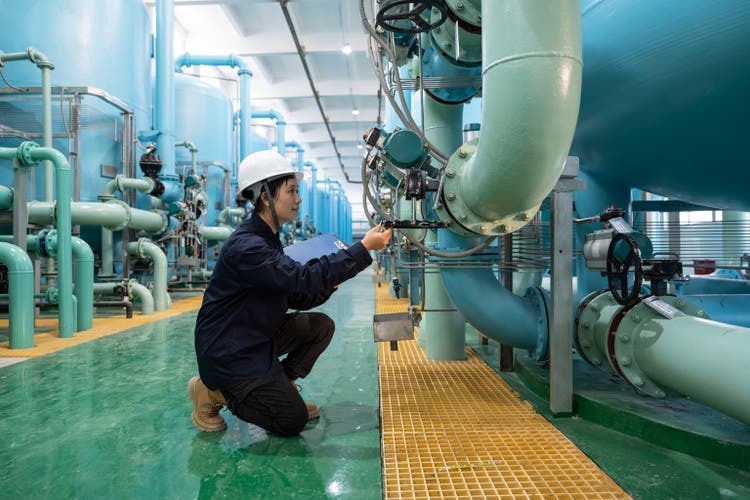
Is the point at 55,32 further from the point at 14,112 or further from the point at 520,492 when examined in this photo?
the point at 520,492

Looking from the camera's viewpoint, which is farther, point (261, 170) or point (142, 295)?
point (142, 295)

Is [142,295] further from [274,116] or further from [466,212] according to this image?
[274,116]

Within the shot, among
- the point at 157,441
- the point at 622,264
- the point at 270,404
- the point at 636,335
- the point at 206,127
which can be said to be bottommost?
the point at 157,441

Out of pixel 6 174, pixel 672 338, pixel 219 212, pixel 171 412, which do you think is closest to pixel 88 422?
pixel 171 412

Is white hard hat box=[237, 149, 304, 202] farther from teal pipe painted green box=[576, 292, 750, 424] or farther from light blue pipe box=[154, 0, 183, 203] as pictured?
light blue pipe box=[154, 0, 183, 203]

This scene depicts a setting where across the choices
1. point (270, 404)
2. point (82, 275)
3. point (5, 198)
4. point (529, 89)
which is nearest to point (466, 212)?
point (529, 89)

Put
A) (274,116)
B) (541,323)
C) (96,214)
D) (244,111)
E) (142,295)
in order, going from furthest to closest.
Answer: (274,116)
(244,111)
(142,295)
(96,214)
(541,323)

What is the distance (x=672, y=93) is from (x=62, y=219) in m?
3.82

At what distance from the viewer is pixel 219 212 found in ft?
29.4

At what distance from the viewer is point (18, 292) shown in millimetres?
3160

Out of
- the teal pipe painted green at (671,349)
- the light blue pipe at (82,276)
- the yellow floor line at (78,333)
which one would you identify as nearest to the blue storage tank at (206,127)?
the yellow floor line at (78,333)

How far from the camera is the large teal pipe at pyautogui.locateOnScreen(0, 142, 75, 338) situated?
3574 millimetres

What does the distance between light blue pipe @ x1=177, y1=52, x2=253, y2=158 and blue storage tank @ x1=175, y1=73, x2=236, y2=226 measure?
2.08 ft

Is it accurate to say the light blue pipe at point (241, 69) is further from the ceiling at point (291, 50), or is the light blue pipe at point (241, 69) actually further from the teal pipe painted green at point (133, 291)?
the teal pipe painted green at point (133, 291)
